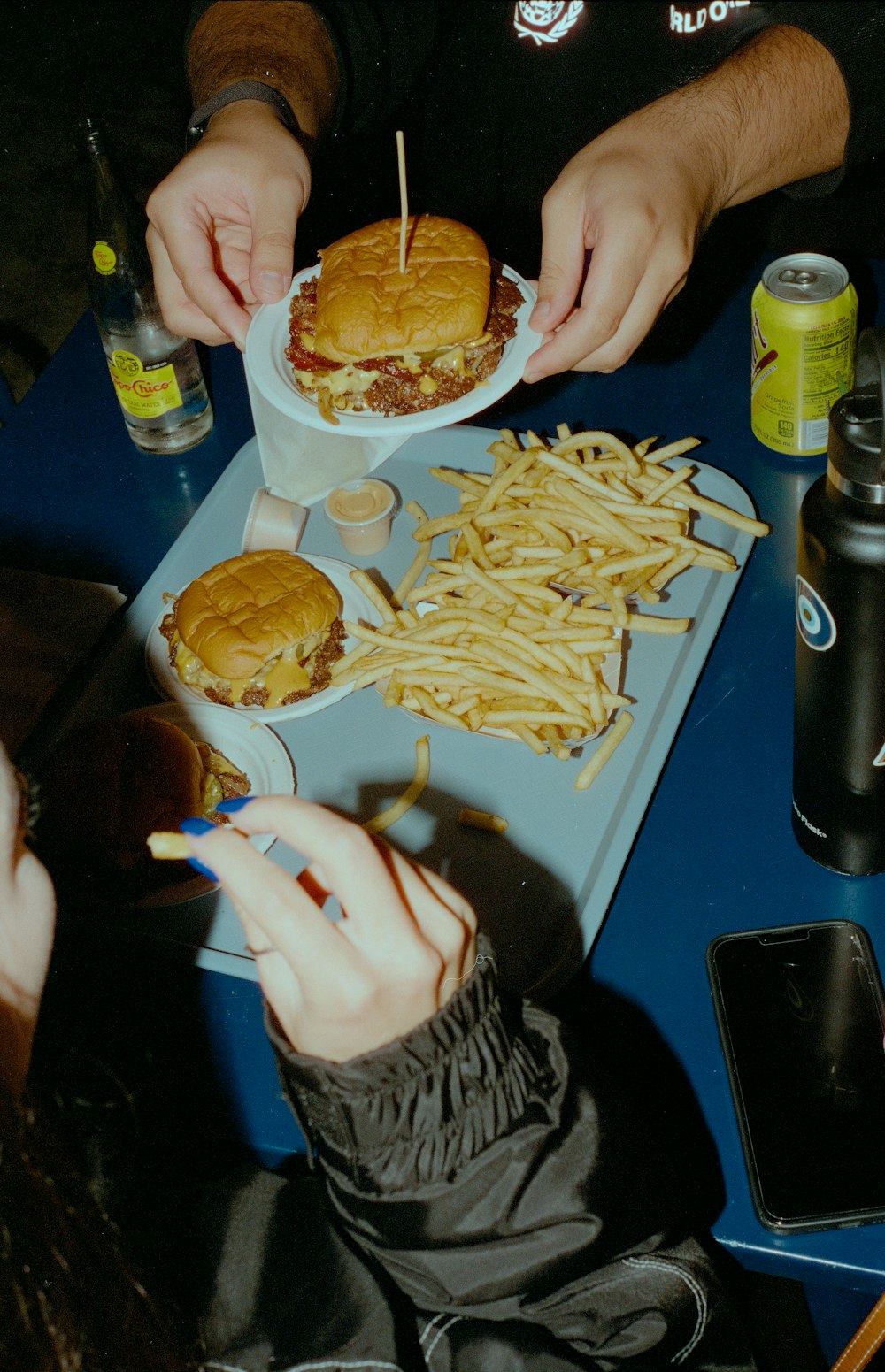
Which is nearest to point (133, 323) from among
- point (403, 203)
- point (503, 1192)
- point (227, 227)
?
point (227, 227)

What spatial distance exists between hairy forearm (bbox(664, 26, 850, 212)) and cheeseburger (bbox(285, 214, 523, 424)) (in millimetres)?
526

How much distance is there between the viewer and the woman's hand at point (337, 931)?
2.93ft

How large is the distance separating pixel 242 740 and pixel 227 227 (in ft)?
4.01

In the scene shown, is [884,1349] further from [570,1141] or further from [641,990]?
[570,1141]

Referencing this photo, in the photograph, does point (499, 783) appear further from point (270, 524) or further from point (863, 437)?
point (863, 437)

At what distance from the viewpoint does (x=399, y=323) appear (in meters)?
2.17

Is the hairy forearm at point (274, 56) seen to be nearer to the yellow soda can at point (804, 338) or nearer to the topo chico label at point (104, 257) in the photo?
the topo chico label at point (104, 257)

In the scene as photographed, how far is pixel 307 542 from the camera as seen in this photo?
2512 mm

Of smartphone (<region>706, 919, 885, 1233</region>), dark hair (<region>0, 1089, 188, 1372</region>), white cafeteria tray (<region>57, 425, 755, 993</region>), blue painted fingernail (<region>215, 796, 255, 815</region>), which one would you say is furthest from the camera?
white cafeteria tray (<region>57, 425, 755, 993</region>)

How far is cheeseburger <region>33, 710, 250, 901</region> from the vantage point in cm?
183

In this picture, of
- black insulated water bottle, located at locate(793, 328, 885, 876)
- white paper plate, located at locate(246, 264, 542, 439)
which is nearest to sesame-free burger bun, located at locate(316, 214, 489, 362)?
white paper plate, located at locate(246, 264, 542, 439)

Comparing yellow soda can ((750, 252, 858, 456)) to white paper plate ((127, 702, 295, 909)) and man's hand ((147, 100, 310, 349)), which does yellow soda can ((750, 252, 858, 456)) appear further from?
white paper plate ((127, 702, 295, 909))

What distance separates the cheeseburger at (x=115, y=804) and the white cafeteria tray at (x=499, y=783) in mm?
82

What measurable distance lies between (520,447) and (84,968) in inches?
57.2
